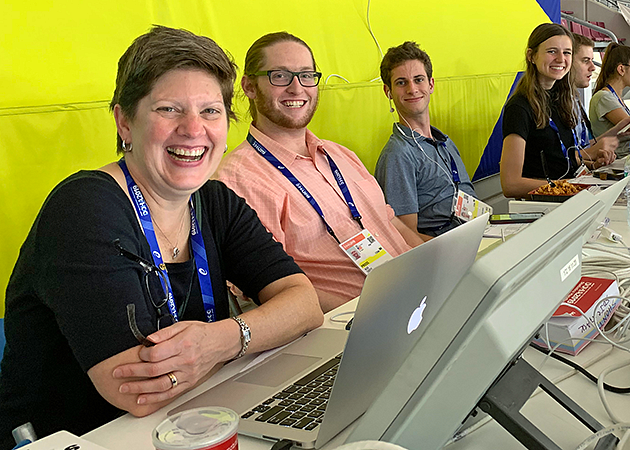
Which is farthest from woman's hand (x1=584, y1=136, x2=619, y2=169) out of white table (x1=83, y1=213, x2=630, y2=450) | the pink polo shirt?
white table (x1=83, y1=213, x2=630, y2=450)

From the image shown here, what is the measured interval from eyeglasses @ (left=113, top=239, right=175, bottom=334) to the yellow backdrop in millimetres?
Result: 898

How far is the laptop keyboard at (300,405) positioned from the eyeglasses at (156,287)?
32 centimetres

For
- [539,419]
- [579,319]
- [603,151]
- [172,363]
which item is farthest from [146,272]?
[603,151]

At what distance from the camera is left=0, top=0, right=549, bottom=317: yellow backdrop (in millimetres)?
1876

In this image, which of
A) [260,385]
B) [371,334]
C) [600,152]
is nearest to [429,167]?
A: [600,152]

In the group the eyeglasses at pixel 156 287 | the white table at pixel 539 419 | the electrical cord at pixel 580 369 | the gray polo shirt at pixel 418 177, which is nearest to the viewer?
the white table at pixel 539 419

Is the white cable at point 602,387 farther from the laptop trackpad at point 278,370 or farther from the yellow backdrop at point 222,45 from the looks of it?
the yellow backdrop at point 222,45

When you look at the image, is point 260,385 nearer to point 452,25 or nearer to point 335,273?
point 335,273

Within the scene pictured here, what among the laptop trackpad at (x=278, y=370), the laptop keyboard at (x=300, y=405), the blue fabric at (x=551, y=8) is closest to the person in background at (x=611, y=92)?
the blue fabric at (x=551, y=8)

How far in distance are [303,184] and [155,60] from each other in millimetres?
965

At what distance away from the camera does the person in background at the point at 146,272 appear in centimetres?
106

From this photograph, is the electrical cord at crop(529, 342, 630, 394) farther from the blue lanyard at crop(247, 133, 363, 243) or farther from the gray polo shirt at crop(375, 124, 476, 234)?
the gray polo shirt at crop(375, 124, 476, 234)

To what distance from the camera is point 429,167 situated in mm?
2967

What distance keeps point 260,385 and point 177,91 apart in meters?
0.67
